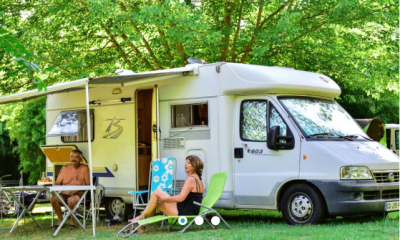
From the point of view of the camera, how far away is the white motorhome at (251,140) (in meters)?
8.57

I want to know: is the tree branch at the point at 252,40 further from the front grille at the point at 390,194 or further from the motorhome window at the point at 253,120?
the front grille at the point at 390,194

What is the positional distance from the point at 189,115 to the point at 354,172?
9.08 feet

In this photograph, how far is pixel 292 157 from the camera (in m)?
8.85

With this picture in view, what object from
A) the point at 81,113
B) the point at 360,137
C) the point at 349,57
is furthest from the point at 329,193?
the point at 349,57

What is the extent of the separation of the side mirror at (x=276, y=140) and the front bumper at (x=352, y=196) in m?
0.68

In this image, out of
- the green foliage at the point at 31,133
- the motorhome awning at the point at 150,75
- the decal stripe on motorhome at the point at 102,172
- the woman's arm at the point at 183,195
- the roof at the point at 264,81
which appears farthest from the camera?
the green foliage at the point at 31,133

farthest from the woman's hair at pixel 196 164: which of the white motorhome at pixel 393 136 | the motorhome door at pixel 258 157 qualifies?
the white motorhome at pixel 393 136

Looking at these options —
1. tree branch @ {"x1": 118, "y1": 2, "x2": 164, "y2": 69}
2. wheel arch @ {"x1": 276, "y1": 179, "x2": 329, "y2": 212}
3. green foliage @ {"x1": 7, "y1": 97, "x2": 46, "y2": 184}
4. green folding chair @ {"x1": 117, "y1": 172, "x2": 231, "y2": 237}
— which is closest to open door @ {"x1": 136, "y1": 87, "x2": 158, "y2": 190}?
green folding chair @ {"x1": 117, "y1": 172, "x2": 231, "y2": 237}

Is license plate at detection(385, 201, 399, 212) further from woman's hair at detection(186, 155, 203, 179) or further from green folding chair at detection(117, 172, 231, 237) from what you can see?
woman's hair at detection(186, 155, 203, 179)

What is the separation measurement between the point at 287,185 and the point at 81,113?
420 centimetres

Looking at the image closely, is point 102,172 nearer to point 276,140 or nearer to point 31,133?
point 276,140

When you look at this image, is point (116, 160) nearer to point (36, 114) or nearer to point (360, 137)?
point (360, 137)

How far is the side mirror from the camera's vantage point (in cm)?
883

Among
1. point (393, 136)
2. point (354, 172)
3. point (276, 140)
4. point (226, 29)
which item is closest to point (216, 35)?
point (226, 29)
